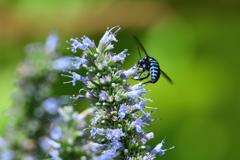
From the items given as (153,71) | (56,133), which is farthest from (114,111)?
(153,71)

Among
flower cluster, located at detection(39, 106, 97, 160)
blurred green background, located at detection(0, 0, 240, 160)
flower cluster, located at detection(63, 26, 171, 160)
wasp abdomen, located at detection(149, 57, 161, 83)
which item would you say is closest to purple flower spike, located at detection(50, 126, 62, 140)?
flower cluster, located at detection(39, 106, 97, 160)

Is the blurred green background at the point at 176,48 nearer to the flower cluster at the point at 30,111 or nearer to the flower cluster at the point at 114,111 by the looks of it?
the flower cluster at the point at 114,111

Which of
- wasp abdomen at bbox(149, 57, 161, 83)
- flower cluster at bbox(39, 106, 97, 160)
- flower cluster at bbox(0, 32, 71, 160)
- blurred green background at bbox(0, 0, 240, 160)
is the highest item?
blurred green background at bbox(0, 0, 240, 160)

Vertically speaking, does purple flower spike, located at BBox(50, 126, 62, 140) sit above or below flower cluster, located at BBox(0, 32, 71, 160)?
below

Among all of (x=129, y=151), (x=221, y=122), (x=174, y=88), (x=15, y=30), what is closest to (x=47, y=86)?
(x=129, y=151)

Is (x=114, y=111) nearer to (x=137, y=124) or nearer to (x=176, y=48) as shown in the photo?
(x=137, y=124)

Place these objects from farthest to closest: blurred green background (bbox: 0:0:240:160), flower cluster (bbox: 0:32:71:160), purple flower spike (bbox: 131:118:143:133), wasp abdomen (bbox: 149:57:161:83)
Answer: blurred green background (bbox: 0:0:240:160) < wasp abdomen (bbox: 149:57:161:83) < purple flower spike (bbox: 131:118:143:133) < flower cluster (bbox: 0:32:71:160)

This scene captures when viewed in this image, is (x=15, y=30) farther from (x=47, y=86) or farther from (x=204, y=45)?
(x=47, y=86)

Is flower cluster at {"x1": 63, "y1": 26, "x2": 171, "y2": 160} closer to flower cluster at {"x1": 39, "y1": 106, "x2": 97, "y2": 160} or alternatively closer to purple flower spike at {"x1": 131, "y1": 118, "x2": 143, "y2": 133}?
purple flower spike at {"x1": 131, "y1": 118, "x2": 143, "y2": 133}
